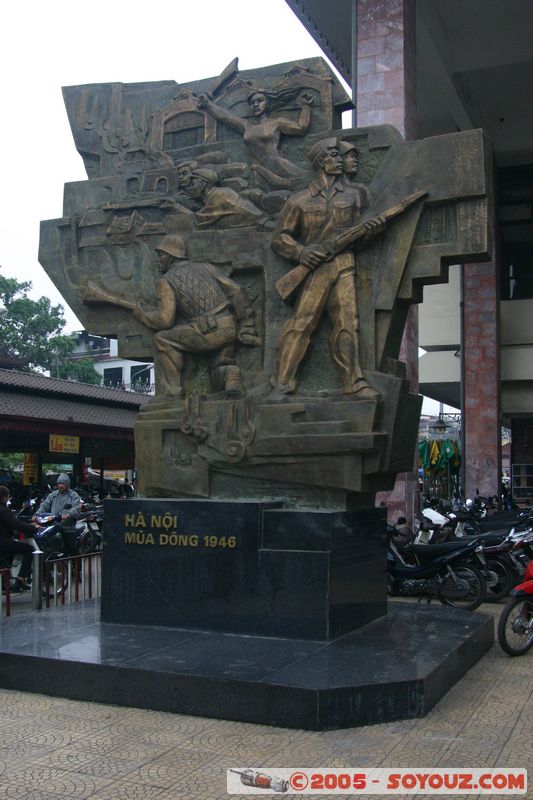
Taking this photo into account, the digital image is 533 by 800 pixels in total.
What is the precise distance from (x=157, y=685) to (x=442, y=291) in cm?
1874

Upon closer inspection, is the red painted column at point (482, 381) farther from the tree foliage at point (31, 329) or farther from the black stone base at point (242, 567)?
the tree foliage at point (31, 329)

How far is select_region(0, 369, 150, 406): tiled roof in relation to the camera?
1838cm

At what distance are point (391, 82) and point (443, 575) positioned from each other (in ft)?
23.3

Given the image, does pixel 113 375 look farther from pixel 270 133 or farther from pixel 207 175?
pixel 270 133

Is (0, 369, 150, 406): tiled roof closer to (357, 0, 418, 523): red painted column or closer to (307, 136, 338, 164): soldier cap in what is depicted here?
(357, 0, 418, 523): red painted column

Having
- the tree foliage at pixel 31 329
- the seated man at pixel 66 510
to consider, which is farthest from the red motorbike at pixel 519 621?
the tree foliage at pixel 31 329

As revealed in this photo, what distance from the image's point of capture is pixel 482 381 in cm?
1995

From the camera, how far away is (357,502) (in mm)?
7023

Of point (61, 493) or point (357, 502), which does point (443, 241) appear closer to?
point (357, 502)

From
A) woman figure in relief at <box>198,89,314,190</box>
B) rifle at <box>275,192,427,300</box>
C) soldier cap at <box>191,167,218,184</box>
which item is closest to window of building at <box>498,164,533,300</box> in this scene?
woman figure in relief at <box>198,89,314,190</box>

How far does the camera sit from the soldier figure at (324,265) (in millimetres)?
6891

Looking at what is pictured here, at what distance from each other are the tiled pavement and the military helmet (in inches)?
157

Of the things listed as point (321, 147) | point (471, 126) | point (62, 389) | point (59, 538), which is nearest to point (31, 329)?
point (62, 389)

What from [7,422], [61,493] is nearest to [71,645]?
[61,493]
